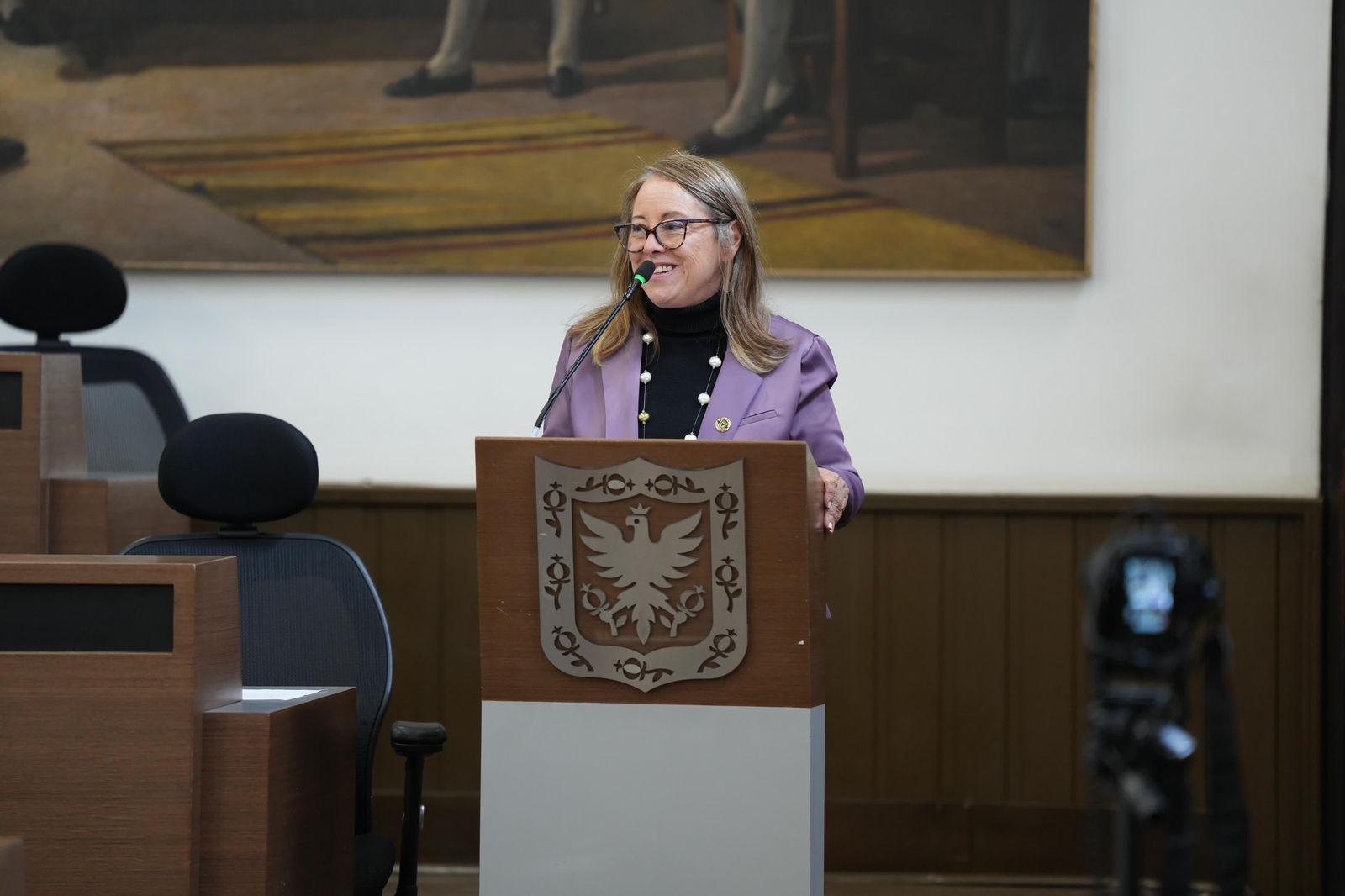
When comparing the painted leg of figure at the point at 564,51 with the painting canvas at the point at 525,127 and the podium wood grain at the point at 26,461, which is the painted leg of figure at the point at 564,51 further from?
the podium wood grain at the point at 26,461

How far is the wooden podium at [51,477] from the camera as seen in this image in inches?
98.6

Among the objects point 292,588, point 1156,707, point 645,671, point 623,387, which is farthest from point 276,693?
point 1156,707

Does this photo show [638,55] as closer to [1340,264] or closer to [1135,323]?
[1135,323]

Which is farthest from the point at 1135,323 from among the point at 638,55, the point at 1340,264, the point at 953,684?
the point at 638,55

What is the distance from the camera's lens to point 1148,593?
103 centimetres

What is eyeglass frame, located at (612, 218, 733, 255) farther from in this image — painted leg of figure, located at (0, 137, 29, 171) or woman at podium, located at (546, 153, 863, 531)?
painted leg of figure, located at (0, 137, 29, 171)

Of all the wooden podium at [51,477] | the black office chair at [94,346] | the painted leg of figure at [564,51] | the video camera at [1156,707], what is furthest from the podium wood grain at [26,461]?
the video camera at [1156,707]

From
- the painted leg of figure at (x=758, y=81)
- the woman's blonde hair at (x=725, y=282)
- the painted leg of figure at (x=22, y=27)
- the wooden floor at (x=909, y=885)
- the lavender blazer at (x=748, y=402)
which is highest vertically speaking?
the painted leg of figure at (x=22, y=27)

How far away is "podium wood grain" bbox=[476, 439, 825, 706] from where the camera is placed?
1.70 meters

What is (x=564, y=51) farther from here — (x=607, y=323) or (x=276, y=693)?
(x=276, y=693)

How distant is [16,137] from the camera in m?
3.44

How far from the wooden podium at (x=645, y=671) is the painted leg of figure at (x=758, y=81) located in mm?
1776

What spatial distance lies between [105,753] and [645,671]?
65cm

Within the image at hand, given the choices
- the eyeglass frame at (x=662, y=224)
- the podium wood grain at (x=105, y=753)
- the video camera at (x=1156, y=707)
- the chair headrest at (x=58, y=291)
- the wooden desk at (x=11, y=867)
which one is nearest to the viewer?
the video camera at (x=1156, y=707)
